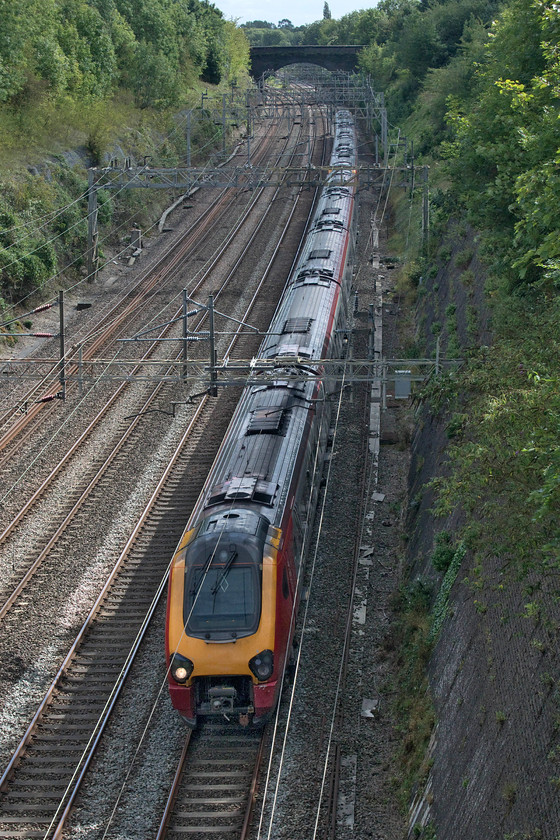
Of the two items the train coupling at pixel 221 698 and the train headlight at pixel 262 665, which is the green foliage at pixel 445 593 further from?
the train coupling at pixel 221 698

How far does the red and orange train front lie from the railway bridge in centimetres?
9565

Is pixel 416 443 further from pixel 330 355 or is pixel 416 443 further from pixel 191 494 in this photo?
pixel 191 494

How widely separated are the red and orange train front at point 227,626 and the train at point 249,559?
17 millimetres

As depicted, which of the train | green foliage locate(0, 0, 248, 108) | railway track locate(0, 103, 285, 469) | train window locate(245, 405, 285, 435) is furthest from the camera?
green foliage locate(0, 0, 248, 108)

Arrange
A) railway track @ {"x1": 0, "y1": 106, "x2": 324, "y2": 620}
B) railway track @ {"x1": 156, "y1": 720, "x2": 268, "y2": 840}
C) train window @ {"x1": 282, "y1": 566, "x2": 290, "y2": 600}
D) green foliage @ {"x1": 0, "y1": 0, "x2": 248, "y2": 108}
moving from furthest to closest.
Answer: green foliage @ {"x1": 0, "y1": 0, "x2": 248, "y2": 108}, railway track @ {"x1": 0, "y1": 106, "x2": 324, "y2": 620}, train window @ {"x1": 282, "y1": 566, "x2": 290, "y2": 600}, railway track @ {"x1": 156, "y1": 720, "x2": 268, "y2": 840}

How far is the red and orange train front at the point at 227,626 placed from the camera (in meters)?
14.7

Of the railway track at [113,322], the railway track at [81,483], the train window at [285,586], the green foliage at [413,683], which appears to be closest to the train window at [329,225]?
the railway track at [81,483]

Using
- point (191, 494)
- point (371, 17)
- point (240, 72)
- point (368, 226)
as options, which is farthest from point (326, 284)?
point (371, 17)

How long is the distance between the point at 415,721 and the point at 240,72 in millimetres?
92078

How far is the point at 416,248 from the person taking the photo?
42438 mm

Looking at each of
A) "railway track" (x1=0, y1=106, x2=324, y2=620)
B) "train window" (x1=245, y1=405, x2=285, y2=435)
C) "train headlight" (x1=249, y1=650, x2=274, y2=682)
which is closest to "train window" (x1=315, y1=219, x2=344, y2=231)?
"railway track" (x1=0, y1=106, x2=324, y2=620)

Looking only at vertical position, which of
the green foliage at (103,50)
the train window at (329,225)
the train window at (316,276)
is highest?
the green foliage at (103,50)

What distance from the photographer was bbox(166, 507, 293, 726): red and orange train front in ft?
48.2

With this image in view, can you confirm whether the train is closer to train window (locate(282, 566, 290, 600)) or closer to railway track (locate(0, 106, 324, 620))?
train window (locate(282, 566, 290, 600))
